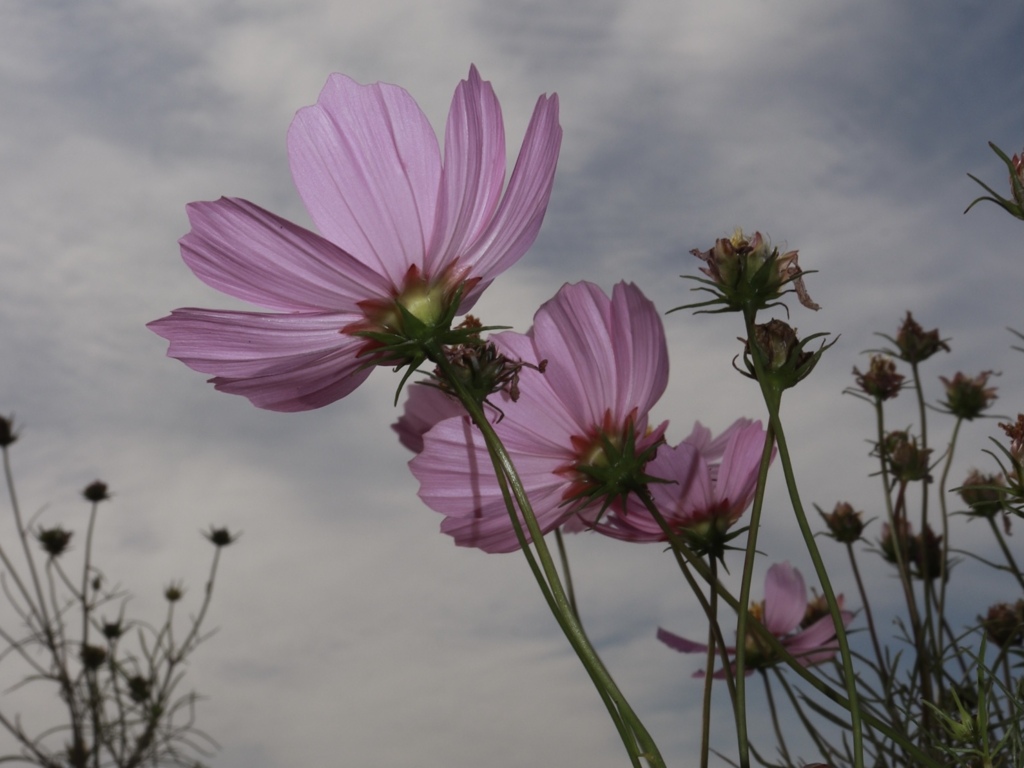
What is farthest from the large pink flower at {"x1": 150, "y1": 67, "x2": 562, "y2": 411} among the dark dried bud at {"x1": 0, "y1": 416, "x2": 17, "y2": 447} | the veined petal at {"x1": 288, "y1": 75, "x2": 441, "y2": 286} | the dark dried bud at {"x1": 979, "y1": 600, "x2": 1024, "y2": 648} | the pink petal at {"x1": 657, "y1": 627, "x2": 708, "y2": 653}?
the dark dried bud at {"x1": 0, "y1": 416, "x2": 17, "y2": 447}

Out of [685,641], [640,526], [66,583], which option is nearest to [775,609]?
[685,641]

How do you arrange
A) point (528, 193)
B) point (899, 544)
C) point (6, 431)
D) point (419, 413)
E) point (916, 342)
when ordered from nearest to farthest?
point (528, 193), point (419, 413), point (899, 544), point (916, 342), point (6, 431)

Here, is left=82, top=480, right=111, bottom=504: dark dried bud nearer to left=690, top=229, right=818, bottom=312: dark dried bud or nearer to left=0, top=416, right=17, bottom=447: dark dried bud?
left=0, top=416, right=17, bottom=447: dark dried bud

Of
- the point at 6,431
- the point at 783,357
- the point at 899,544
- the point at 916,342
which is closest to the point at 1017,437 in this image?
the point at 783,357

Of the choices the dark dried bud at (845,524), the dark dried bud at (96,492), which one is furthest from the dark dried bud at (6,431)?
the dark dried bud at (845,524)

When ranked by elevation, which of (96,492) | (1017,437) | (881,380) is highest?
(96,492)

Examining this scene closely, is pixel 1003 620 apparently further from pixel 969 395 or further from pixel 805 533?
pixel 805 533

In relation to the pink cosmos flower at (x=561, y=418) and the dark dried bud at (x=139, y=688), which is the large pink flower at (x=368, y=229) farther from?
the dark dried bud at (x=139, y=688)
